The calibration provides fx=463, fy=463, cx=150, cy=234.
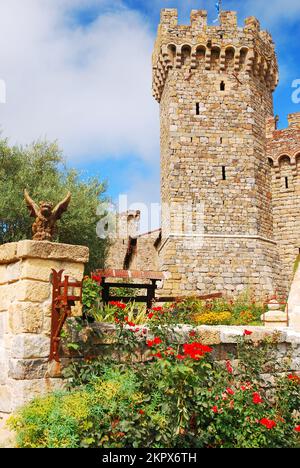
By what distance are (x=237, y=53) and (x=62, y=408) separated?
17.7 metres

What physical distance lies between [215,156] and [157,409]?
14.8 meters

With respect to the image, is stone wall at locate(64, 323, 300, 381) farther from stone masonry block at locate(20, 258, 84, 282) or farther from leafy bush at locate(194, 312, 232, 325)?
leafy bush at locate(194, 312, 232, 325)

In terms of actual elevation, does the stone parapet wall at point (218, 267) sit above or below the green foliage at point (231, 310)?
above

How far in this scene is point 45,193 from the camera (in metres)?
16.3

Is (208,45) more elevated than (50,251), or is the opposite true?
(208,45)

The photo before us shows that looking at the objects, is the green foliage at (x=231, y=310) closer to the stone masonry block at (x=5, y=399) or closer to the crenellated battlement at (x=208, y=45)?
the stone masonry block at (x=5, y=399)

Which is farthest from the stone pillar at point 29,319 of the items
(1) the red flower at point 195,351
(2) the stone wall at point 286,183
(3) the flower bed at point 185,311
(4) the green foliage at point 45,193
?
(2) the stone wall at point 286,183

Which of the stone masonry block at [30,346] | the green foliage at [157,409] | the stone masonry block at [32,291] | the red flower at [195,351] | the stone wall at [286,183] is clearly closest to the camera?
the green foliage at [157,409]

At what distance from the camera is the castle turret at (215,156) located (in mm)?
17328

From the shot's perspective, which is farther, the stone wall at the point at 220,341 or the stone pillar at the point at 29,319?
the stone wall at the point at 220,341

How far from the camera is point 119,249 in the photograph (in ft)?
90.0

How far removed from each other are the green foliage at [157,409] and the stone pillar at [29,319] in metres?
0.22

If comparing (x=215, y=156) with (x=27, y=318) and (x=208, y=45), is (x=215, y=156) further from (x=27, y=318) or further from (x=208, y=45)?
(x=27, y=318)

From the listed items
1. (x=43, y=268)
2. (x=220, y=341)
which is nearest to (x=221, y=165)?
(x=220, y=341)
